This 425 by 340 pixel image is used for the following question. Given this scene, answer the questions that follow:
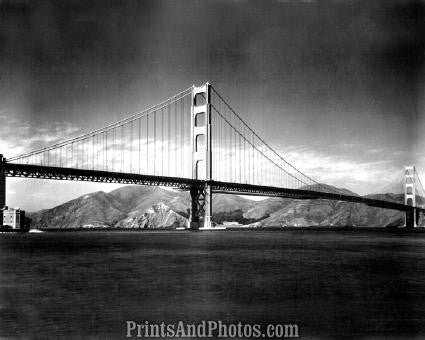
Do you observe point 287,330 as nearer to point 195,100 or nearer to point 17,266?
point 17,266

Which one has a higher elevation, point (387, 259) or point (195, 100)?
point (195, 100)

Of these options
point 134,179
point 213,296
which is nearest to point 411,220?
point 134,179

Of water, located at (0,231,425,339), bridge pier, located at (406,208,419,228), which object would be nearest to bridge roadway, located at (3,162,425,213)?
water, located at (0,231,425,339)

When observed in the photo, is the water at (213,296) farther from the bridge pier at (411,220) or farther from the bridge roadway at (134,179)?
the bridge pier at (411,220)

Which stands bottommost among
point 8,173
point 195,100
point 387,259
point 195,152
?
point 387,259

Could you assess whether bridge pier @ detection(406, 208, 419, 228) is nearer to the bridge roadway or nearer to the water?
the bridge roadway

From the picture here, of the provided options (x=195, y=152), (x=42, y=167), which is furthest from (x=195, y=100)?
(x=42, y=167)

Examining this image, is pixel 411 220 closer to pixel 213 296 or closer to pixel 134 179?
pixel 134 179

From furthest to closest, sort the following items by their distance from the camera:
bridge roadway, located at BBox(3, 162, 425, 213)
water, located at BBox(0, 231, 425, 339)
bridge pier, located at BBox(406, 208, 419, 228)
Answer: bridge pier, located at BBox(406, 208, 419, 228), bridge roadway, located at BBox(3, 162, 425, 213), water, located at BBox(0, 231, 425, 339)


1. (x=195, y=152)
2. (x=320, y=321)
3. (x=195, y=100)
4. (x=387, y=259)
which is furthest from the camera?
(x=195, y=100)

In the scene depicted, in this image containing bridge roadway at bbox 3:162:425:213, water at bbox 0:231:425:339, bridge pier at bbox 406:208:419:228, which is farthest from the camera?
bridge pier at bbox 406:208:419:228

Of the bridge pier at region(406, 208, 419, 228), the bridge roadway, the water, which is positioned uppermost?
Result: the bridge roadway
